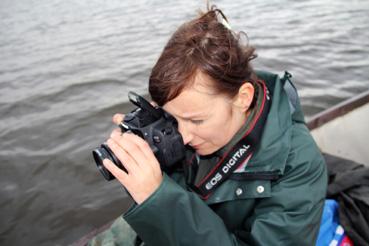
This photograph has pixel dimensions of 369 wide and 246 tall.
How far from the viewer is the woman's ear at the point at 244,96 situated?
137cm

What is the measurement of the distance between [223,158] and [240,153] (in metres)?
0.06

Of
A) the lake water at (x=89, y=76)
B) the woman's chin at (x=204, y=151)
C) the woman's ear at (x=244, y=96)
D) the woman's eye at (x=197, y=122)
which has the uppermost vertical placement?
the woman's ear at (x=244, y=96)

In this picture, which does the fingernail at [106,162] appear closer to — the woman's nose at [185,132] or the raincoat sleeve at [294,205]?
the woman's nose at [185,132]

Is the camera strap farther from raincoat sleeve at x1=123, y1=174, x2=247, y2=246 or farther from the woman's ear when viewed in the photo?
raincoat sleeve at x1=123, y1=174, x2=247, y2=246

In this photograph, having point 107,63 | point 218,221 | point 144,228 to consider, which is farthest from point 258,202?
point 107,63

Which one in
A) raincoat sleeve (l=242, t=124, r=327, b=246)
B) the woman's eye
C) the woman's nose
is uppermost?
the woman's eye

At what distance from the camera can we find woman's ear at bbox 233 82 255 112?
1366 millimetres

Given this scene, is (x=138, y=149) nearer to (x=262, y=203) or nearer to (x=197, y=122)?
(x=197, y=122)

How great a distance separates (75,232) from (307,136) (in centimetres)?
212

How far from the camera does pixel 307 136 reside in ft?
4.65

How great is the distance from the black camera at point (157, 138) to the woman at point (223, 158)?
3 cm

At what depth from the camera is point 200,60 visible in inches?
49.8

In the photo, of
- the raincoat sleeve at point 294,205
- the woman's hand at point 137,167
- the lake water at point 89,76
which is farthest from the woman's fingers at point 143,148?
the lake water at point 89,76

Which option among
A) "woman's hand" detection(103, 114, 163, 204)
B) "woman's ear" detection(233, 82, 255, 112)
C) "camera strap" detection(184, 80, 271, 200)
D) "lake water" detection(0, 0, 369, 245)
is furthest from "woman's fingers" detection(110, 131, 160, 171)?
"lake water" detection(0, 0, 369, 245)
